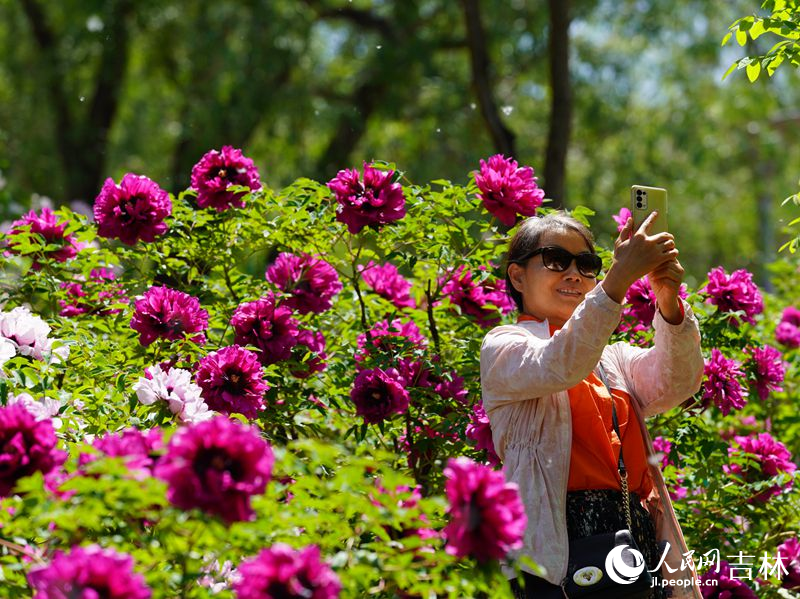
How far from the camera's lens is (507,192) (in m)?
3.29

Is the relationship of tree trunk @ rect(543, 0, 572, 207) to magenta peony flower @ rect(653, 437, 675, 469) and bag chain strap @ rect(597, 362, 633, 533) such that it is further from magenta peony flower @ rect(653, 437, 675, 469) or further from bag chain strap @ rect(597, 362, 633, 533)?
bag chain strap @ rect(597, 362, 633, 533)

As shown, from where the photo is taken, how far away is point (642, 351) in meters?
2.91

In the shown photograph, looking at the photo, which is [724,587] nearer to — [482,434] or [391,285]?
[482,434]

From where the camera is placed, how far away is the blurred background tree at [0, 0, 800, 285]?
1108cm

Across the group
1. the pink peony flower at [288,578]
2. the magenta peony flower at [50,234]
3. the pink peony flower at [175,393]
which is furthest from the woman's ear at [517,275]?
the magenta peony flower at [50,234]

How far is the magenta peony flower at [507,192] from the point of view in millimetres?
3295

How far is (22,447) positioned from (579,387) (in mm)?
1332

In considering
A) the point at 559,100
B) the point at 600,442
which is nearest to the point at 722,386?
the point at 600,442

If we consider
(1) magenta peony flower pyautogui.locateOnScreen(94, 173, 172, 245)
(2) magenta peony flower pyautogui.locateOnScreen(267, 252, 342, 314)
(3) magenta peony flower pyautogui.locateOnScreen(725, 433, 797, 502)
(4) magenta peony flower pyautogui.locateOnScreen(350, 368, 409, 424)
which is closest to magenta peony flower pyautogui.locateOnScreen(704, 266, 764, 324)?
(3) magenta peony flower pyautogui.locateOnScreen(725, 433, 797, 502)

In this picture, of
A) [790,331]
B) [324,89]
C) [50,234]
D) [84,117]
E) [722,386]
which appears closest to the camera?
[722,386]

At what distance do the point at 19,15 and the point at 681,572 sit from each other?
1257cm

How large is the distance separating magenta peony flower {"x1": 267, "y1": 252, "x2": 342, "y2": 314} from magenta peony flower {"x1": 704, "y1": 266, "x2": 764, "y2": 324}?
1233mm

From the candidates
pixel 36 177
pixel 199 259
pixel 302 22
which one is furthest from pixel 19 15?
pixel 199 259

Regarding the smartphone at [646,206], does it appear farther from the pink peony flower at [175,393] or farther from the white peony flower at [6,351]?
the white peony flower at [6,351]
